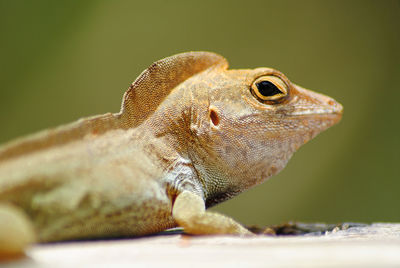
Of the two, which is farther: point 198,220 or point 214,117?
point 214,117

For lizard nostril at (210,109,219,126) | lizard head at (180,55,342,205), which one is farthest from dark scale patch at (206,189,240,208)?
lizard nostril at (210,109,219,126)

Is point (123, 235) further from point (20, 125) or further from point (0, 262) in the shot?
point (20, 125)

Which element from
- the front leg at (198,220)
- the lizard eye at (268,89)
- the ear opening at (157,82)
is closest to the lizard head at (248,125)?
the lizard eye at (268,89)

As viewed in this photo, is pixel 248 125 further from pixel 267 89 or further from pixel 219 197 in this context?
pixel 219 197

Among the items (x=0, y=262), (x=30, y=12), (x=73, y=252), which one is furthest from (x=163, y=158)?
(x=30, y=12)

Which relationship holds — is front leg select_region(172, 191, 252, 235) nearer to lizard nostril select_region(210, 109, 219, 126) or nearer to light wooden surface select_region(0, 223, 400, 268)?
light wooden surface select_region(0, 223, 400, 268)

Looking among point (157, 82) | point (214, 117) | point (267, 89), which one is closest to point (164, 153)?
point (214, 117)
